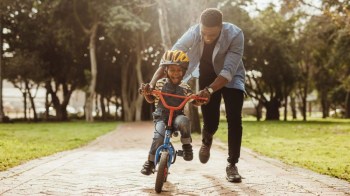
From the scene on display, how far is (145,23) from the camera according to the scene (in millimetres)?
29062

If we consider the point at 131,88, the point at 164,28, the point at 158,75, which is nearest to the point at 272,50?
the point at 131,88

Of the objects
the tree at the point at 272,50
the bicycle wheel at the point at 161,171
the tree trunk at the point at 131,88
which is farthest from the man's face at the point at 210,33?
the tree at the point at 272,50

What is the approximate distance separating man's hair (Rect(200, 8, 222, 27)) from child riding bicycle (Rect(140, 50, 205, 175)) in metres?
0.46

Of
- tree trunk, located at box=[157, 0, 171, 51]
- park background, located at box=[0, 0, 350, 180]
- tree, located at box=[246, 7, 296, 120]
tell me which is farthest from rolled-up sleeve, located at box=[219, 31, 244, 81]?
tree, located at box=[246, 7, 296, 120]

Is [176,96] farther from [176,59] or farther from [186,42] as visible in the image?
[186,42]

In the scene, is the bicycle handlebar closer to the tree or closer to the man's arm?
the man's arm

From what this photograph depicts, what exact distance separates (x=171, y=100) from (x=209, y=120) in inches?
39.3

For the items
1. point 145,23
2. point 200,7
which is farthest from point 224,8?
point 200,7

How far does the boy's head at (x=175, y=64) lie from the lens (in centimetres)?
548

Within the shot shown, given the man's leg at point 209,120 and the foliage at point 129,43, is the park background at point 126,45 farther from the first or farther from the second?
the man's leg at point 209,120

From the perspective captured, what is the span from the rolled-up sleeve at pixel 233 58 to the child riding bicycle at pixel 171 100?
0.48 metres

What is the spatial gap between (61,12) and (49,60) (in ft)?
23.1

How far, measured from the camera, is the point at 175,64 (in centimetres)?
548

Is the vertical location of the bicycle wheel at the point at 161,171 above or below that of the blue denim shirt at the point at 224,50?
below
